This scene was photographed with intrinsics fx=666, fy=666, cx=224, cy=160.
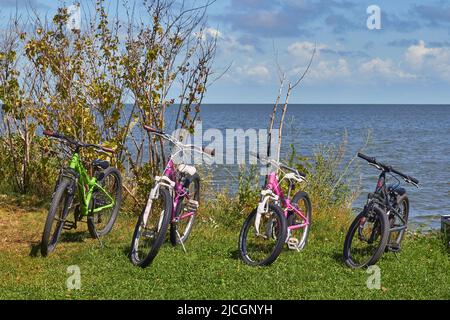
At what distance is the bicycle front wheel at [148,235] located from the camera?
24.4 ft

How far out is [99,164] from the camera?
30.0 feet

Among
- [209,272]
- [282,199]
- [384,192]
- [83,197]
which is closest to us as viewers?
[209,272]

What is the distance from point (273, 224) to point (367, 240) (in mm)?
1191

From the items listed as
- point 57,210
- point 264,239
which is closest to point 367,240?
point 264,239

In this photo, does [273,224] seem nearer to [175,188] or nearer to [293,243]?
[293,243]

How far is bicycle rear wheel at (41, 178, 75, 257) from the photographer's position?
793 cm

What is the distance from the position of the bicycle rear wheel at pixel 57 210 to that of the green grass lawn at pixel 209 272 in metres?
0.16

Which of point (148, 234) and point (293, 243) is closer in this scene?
point (148, 234)

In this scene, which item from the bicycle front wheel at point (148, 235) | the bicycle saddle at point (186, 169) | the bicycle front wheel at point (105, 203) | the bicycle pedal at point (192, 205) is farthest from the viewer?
the bicycle front wheel at point (105, 203)

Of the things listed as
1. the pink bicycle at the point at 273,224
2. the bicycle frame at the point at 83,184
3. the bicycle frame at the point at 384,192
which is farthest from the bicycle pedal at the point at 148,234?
the bicycle frame at the point at 384,192

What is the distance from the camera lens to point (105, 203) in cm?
912

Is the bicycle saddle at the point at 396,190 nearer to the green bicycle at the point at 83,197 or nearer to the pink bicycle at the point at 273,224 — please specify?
the pink bicycle at the point at 273,224

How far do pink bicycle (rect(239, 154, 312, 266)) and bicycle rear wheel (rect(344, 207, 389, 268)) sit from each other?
713mm
